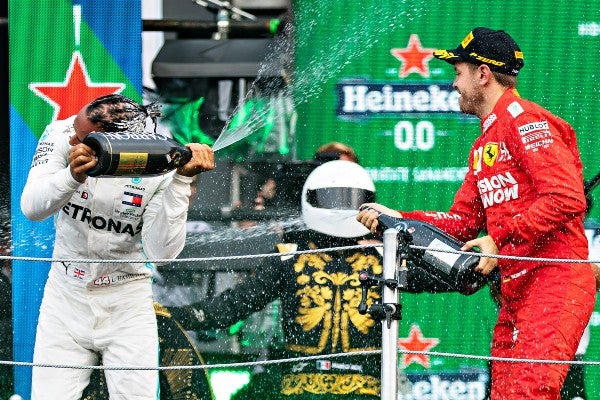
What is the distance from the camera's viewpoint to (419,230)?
4648mm

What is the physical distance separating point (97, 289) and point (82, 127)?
0.61m

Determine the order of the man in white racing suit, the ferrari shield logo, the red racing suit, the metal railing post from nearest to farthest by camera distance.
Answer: the metal railing post → the red racing suit → the ferrari shield logo → the man in white racing suit

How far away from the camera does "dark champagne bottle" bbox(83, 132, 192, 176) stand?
4324 millimetres

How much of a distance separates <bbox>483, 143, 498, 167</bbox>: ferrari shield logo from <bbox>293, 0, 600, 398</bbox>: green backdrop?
4.07 feet

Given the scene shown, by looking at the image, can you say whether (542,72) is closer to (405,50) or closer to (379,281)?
(405,50)

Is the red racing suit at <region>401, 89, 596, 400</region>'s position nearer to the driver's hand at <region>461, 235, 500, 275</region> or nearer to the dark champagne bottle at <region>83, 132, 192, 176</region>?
the driver's hand at <region>461, 235, 500, 275</region>

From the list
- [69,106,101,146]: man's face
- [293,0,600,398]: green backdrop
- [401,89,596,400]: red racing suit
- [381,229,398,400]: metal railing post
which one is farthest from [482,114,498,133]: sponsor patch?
[69,106,101,146]: man's face

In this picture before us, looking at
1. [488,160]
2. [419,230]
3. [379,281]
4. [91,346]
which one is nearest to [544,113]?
[488,160]

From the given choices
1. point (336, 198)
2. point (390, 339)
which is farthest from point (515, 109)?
point (336, 198)

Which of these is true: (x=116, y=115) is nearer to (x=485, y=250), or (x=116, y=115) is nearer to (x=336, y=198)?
(x=336, y=198)

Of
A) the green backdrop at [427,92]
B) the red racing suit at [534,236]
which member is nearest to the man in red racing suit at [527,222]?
the red racing suit at [534,236]

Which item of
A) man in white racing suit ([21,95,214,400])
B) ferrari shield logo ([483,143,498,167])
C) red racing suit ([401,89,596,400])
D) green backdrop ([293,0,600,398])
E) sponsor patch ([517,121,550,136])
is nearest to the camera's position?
red racing suit ([401,89,596,400])

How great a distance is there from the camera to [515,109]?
465 cm

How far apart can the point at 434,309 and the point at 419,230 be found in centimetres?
139
